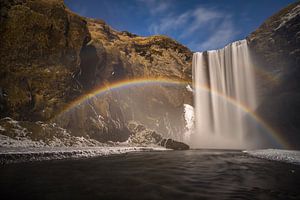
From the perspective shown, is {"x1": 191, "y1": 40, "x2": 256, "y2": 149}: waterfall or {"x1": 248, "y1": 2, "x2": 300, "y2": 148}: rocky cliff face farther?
{"x1": 191, "y1": 40, "x2": 256, "y2": 149}: waterfall

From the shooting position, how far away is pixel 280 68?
48.2 metres

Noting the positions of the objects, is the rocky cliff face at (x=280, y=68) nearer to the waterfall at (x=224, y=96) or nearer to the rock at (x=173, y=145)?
the waterfall at (x=224, y=96)

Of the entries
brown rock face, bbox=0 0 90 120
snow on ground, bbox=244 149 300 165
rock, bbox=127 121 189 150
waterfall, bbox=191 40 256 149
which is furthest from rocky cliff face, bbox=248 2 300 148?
brown rock face, bbox=0 0 90 120

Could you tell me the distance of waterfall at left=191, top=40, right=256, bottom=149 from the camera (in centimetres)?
5566

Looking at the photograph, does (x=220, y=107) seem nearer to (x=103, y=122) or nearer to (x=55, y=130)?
(x=103, y=122)

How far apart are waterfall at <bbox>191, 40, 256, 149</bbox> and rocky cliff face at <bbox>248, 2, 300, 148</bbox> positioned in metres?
2.94

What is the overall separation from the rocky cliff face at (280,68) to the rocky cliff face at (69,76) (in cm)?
2220

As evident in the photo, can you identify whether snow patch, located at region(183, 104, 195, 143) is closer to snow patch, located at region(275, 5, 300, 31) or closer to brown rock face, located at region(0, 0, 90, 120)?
snow patch, located at region(275, 5, 300, 31)

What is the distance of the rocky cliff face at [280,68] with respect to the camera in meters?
45.1

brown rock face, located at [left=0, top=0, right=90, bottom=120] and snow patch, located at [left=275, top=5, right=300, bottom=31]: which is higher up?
snow patch, located at [left=275, top=5, right=300, bottom=31]

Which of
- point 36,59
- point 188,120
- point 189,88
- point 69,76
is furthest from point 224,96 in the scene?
point 36,59

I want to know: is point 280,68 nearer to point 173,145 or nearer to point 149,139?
point 173,145

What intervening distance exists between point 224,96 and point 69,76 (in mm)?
37853

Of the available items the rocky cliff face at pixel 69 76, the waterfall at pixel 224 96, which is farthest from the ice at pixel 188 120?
the rocky cliff face at pixel 69 76
